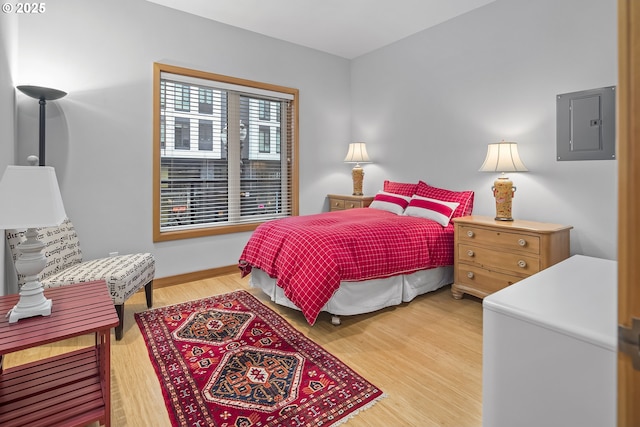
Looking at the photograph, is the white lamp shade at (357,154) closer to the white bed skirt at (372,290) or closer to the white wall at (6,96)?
the white bed skirt at (372,290)

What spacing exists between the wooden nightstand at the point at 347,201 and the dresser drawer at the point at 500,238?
1.55 meters

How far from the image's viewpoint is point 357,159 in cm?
453

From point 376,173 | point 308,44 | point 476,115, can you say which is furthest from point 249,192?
point 476,115

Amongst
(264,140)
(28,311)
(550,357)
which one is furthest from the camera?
(264,140)

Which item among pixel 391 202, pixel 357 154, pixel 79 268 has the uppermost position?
pixel 357 154

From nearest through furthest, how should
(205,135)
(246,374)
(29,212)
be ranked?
(29,212)
(246,374)
(205,135)

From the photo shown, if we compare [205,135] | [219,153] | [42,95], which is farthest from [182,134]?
[42,95]

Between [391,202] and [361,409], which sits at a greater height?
[391,202]

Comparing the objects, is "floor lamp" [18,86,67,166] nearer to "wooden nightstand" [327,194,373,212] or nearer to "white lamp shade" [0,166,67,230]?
"white lamp shade" [0,166,67,230]

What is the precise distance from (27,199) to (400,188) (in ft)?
11.4

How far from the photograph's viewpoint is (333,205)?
15.6ft

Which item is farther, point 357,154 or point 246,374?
point 357,154

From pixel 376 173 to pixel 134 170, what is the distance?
2929 mm

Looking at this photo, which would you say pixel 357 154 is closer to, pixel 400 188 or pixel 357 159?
pixel 357 159
